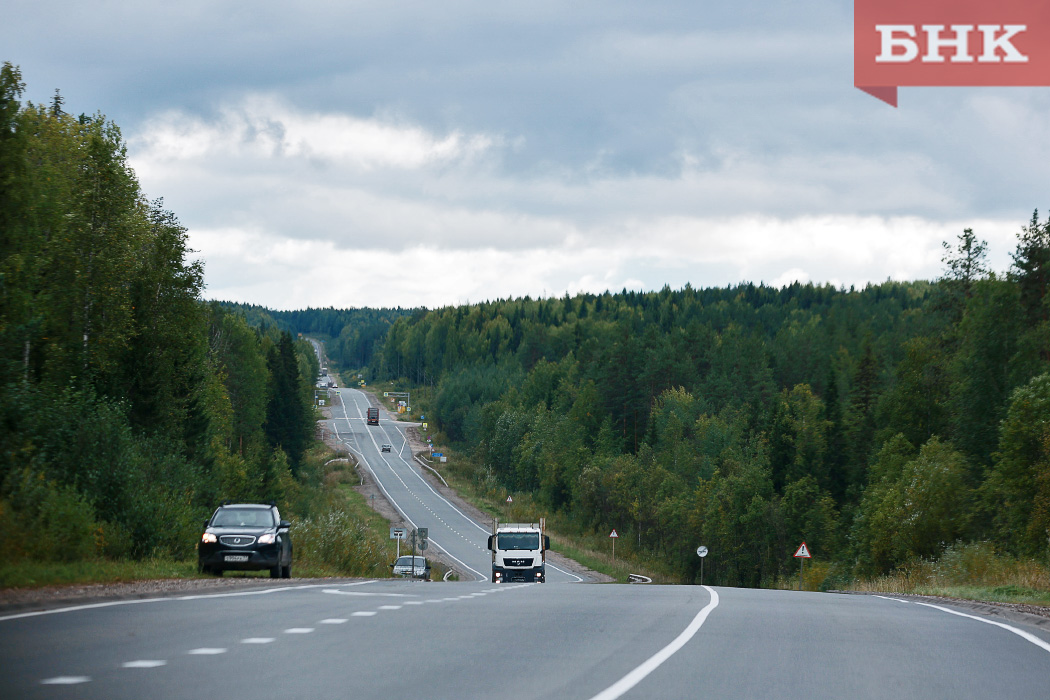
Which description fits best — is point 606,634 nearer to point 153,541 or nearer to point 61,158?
point 153,541

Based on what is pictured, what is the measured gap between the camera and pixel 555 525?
11838cm

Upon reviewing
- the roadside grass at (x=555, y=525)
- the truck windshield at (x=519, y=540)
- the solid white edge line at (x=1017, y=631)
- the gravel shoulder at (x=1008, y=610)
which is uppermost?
the solid white edge line at (x=1017, y=631)

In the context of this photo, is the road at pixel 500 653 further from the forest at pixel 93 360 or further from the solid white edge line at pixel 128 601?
the forest at pixel 93 360

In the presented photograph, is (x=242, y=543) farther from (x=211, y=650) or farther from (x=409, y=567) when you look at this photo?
(x=409, y=567)

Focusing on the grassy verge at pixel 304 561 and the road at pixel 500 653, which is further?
the grassy verge at pixel 304 561

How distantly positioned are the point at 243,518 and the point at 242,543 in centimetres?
106

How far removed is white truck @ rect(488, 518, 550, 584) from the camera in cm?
4978

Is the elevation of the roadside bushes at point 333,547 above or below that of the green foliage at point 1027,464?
below

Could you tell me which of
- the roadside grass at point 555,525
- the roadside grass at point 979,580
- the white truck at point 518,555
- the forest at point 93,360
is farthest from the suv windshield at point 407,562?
the roadside grass at point 979,580

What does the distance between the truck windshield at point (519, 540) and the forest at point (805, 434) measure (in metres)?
19.7

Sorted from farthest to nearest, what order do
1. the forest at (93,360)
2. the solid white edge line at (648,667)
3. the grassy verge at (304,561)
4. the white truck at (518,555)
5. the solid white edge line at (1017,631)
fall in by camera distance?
1. the white truck at (518,555)
2. the forest at (93,360)
3. the grassy verge at (304,561)
4. the solid white edge line at (1017,631)
5. the solid white edge line at (648,667)

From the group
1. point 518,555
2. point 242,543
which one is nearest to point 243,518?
point 242,543

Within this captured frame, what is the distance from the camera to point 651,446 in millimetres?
117000

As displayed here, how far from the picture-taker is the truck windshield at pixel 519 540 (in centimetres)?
5006
